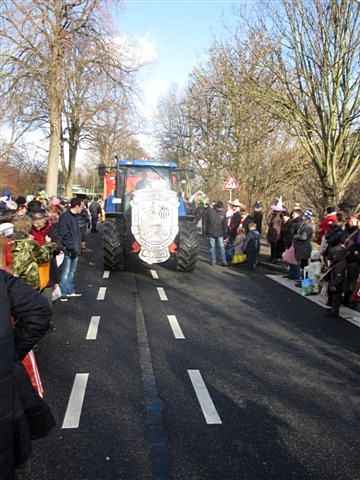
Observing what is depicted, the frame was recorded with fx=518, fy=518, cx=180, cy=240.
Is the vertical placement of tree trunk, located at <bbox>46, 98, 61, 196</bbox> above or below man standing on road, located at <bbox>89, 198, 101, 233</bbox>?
above

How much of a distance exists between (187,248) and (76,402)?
7907mm

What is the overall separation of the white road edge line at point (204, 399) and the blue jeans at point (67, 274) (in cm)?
461

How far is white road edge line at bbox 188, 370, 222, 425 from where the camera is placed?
4477 mm

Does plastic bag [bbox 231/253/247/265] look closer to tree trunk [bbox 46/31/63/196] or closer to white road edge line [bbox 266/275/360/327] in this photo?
white road edge line [bbox 266/275/360/327]

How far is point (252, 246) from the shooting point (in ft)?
46.5

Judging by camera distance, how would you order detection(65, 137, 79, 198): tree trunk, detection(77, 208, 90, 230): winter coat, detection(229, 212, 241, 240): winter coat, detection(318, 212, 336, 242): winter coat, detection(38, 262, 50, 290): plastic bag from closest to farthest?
detection(38, 262, 50, 290): plastic bag < detection(318, 212, 336, 242): winter coat < detection(77, 208, 90, 230): winter coat < detection(229, 212, 241, 240): winter coat < detection(65, 137, 79, 198): tree trunk

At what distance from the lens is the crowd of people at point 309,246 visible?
876cm

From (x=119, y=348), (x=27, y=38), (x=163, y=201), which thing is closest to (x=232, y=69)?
(x=27, y=38)

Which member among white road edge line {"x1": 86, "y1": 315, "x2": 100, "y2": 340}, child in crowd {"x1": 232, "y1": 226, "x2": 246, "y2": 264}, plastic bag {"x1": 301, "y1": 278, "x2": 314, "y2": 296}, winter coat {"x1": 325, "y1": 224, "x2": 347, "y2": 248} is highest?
winter coat {"x1": 325, "y1": 224, "x2": 347, "y2": 248}

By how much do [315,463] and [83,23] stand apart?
20.2m

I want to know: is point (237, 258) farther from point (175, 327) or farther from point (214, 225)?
point (175, 327)

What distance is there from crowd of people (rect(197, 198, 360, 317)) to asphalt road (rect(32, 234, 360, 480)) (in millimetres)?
855

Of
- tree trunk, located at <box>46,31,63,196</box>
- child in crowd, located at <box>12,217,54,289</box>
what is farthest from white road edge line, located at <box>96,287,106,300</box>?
tree trunk, located at <box>46,31,63,196</box>

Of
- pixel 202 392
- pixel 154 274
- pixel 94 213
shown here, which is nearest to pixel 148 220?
pixel 154 274
